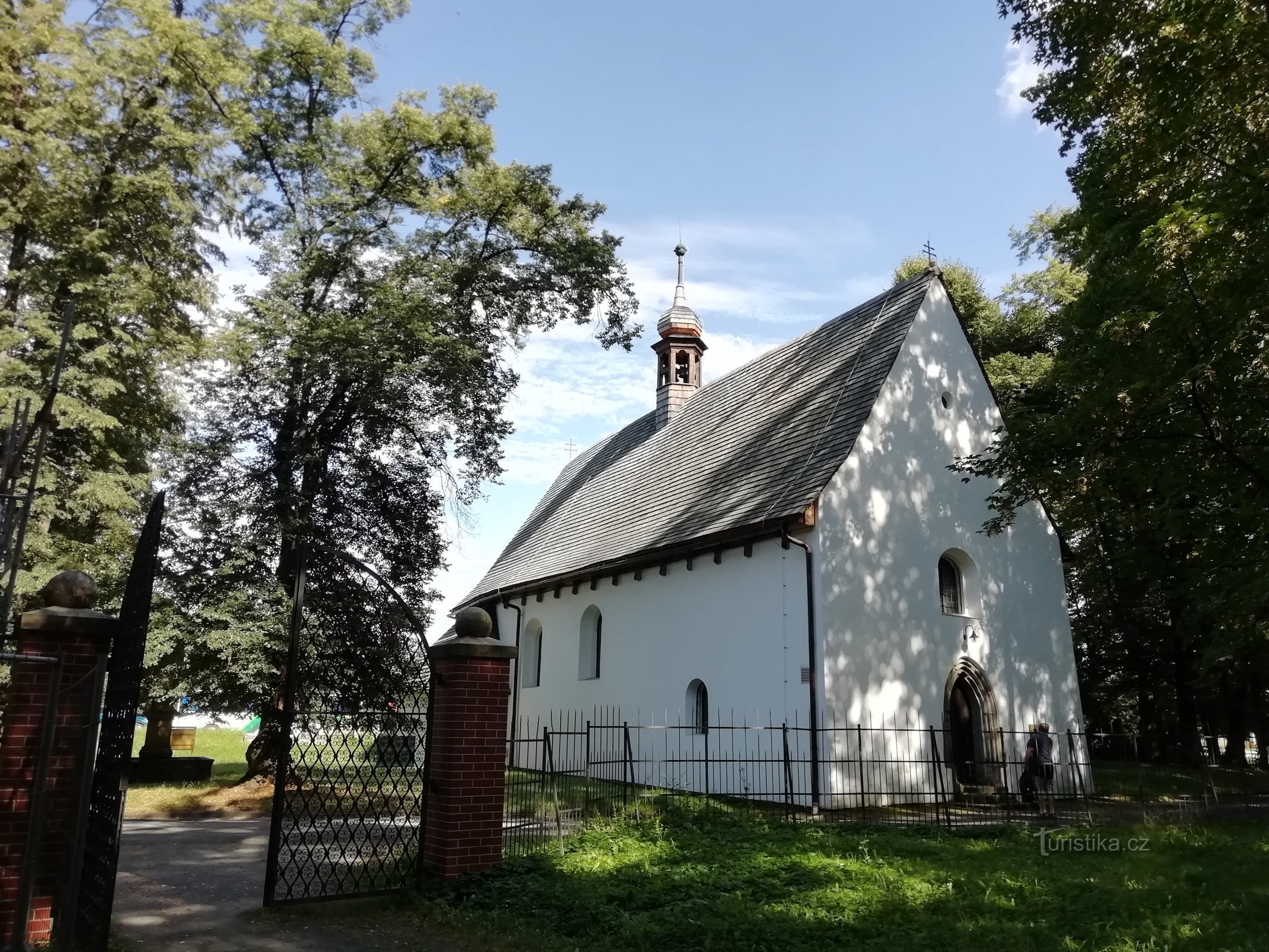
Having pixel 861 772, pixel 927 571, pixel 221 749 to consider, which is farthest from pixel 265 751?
pixel 221 749

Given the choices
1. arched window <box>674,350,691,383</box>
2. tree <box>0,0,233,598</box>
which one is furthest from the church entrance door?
tree <box>0,0,233,598</box>

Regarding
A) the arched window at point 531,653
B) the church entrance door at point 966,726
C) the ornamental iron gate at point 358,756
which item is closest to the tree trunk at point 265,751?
the ornamental iron gate at point 358,756

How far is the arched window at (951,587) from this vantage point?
16406mm

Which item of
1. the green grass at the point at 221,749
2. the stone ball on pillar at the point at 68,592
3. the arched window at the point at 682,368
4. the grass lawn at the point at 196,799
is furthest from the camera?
the arched window at the point at 682,368

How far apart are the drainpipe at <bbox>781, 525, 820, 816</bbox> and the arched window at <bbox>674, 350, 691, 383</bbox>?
11424 mm

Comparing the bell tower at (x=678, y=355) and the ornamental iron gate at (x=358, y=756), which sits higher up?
the bell tower at (x=678, y=355)

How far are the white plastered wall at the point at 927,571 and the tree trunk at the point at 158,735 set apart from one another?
1391 centimetres

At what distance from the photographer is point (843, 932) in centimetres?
641

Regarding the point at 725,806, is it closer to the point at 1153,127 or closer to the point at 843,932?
the point at 843,932

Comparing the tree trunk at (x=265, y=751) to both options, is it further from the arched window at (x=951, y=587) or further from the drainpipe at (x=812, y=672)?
the arched window at (x=951, y=587)

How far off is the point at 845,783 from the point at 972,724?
3.80 meters

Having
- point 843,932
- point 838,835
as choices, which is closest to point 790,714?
point 838,835

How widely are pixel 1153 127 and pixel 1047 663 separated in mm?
10099

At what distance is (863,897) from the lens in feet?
24.0
